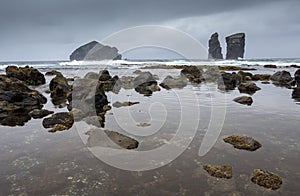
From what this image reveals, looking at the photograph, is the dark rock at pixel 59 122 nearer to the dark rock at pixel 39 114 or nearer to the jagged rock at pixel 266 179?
the dark rock at pixel 39 114

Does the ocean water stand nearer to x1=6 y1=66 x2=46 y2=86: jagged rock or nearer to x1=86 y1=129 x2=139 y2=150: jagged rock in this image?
x1=86 y1=129 x2=139 y2=150: jagged rock

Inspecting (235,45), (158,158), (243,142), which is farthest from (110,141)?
(235,45)

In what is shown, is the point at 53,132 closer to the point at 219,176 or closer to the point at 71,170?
the point at 71,170

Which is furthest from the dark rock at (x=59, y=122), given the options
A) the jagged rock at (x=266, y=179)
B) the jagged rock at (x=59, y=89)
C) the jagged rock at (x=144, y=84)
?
the jagged rock at (x=144, y=84)

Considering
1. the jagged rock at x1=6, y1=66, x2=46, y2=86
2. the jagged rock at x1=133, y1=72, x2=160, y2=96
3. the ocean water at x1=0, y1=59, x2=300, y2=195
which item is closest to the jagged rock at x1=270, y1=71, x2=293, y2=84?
the jagged rock at x1=133, y1=72, x2=160, y2=96

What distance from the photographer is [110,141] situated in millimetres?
12156

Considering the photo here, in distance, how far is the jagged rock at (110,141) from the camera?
1196cm

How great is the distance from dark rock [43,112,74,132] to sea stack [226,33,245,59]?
539ft

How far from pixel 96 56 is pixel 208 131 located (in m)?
152

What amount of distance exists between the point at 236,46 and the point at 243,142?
544 ft

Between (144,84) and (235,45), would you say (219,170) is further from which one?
(235,45)

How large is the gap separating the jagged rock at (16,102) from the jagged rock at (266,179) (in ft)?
46.7

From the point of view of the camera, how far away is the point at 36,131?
46.9 ft

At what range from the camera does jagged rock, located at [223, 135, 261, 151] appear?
455 inches
